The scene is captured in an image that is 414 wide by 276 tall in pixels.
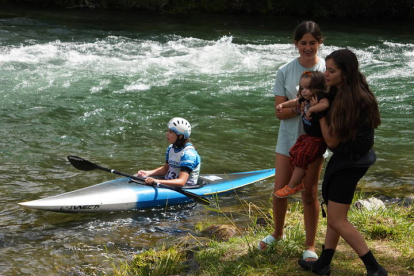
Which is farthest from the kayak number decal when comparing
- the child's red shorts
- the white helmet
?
the child's red shorts

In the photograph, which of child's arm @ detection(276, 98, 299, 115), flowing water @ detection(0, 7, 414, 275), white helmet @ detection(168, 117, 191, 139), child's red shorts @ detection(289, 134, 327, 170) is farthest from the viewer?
white helmet @ detection(168, 117, 191, 139)

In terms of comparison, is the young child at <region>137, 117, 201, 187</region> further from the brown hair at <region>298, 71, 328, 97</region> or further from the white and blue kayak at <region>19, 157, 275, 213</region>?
the brown hair at <region>298, 71, 328, 97</region>

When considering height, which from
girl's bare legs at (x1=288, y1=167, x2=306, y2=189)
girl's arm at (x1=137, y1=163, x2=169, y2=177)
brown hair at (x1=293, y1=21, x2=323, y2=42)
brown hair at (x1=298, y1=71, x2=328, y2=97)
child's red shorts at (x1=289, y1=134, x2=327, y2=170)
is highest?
brown hair at (x1=293, y1=21, x2=323, y2=42)

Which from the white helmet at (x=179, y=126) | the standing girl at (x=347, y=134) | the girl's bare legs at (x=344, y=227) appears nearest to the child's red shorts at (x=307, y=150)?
the standing girl at (x=347, y=134)

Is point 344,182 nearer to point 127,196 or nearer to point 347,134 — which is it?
point 347,134

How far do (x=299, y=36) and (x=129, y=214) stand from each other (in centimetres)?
282

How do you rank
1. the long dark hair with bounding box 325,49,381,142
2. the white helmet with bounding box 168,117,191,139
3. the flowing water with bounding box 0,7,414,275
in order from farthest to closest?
the white helmet with bounding box 168,117,191,139
the flowing water with bounding box 0,7,414,275
the long dark hair with bounding box 325,49,381,142

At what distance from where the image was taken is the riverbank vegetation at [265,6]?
17094 mm

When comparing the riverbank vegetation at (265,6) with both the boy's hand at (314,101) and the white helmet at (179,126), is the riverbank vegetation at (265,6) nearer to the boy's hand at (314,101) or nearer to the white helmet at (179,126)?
the white helmet at (179,126)

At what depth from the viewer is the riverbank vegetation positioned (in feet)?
56.1

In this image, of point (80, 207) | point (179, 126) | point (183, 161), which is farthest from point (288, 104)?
point (80, 207)

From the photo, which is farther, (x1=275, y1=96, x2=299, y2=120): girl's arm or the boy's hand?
(x1=275, y1=96, x2=299, y2=120): girl's arm

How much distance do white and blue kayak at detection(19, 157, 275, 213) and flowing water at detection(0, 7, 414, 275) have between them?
0.10 m

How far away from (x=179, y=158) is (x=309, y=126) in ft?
8.67
